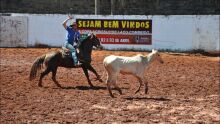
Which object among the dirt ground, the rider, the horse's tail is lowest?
the dirt ground

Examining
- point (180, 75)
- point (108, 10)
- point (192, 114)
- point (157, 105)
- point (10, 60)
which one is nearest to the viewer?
point (192, 114)

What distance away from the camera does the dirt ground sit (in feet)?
37.6

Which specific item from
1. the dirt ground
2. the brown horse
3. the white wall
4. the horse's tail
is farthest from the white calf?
the white wall

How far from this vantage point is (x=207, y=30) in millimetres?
27469

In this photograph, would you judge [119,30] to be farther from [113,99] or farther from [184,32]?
[113,99]

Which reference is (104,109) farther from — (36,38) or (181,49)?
(36,38)

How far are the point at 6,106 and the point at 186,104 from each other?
181 inches

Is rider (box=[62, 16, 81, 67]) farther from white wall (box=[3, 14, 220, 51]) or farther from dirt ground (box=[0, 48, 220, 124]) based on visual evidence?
white wall (box=[3, 14, 220, 51])

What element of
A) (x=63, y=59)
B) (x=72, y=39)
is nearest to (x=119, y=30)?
(x=72, y=39)

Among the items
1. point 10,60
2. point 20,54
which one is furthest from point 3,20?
point 10,60

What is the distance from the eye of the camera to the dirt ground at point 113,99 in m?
11.4

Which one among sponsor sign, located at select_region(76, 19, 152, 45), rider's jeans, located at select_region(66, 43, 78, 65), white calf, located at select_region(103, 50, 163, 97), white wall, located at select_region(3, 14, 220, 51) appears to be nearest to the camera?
white calf, located at select_region(103, 50, 163, 97)

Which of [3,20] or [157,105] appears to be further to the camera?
[3,20]

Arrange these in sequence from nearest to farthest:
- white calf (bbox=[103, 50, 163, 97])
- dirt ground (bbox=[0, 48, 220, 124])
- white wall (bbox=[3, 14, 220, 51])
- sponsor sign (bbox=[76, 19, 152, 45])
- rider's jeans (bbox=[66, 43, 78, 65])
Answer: dirt ground (bbox=[0, 48, 220, 124]) → white calf (bbox=[103, 50, 163, 97]) → rider's jeans (bbox=[66, 43, 78, 65]) → white wall (bbox=[3, 14, 220, 51]) → sponsor sign (bbox=[76, 19, 152, 45])
